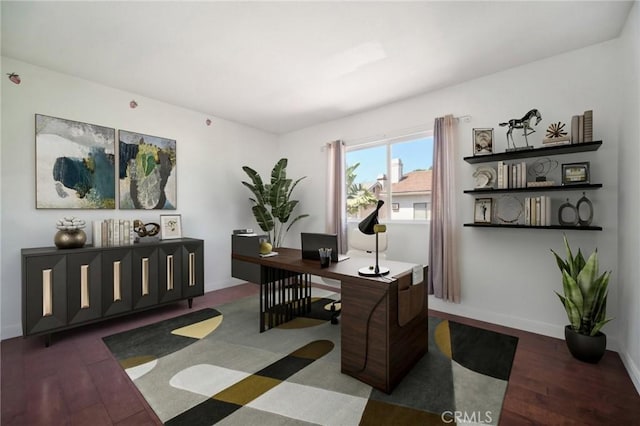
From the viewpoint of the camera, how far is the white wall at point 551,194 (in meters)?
2.42

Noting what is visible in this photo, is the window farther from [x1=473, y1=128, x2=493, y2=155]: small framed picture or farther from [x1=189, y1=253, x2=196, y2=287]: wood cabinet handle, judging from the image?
[x1=189, y1=253, x2=196, y2=287]: wood cabinet handle

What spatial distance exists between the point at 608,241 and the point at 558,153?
2.93 feet

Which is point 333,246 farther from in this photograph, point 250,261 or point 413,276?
point 250,261

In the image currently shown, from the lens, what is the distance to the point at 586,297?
2.14 metres

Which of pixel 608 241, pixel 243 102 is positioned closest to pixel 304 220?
pixel 243 102

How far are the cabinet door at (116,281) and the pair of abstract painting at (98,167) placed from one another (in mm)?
752

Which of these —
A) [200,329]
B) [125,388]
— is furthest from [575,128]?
[125,388]

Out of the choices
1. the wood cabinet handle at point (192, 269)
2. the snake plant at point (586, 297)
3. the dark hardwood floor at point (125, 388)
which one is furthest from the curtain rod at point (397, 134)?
the wood cabinet handle at point (192, 269)

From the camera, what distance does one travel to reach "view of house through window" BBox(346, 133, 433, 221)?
3.57 metres

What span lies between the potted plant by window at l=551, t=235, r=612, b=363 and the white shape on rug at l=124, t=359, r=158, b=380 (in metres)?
3.39

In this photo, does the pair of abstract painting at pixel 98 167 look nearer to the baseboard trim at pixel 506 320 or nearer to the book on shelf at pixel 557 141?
the baseboard trim at pixel 506 320

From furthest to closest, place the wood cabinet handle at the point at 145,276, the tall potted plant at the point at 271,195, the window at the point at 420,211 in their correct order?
the tall potted plant at the point at 271,195 → the window at the point at 420,211 → the wood cabinet handle at the point at 145,276

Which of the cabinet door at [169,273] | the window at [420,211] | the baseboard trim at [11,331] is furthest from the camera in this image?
the window at [420,211]

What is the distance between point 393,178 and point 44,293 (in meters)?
4.02
